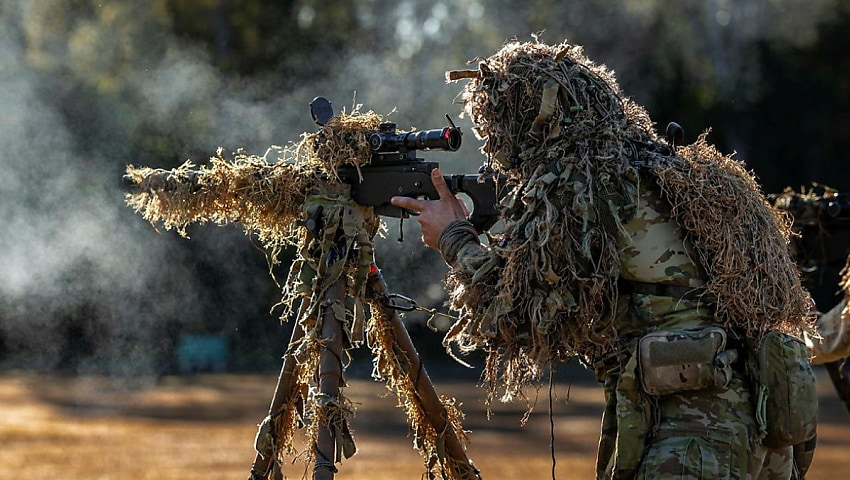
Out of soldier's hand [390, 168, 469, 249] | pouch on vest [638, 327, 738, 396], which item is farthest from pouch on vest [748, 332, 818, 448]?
soldier's hand [390, 168, 469, 249]

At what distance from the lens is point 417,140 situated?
4.52 meters

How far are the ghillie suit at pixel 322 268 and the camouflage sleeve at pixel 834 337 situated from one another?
209 cm

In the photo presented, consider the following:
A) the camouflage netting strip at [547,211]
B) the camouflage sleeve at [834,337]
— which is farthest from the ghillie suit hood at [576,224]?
the camouflage sleeve at [834,337]

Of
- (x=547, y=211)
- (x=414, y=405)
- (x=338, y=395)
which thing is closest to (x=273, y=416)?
(x=338, y=395)

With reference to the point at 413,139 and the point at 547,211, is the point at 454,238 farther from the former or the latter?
the point at 413,139

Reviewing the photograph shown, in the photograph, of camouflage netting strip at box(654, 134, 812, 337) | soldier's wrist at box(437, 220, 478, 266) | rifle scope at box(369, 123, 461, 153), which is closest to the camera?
camouflage netting strip at box(654, 134, 812, 337)

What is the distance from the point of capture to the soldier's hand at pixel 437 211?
4.10 m

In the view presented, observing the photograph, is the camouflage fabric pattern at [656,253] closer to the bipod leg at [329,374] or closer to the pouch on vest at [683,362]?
the pouch on vest at [683,362]

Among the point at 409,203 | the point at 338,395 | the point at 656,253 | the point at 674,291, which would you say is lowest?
the point at 338,395

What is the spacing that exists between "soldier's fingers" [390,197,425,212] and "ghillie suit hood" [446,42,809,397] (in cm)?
41

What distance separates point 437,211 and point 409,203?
0.72ft

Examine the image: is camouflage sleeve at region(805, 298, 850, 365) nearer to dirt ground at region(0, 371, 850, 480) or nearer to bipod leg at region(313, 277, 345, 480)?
dirt ground at region(0, 371, 850, 480)

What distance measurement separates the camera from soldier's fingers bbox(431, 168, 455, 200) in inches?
168

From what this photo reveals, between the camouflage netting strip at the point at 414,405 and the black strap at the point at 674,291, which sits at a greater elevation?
the black strap at the point at 674,291
